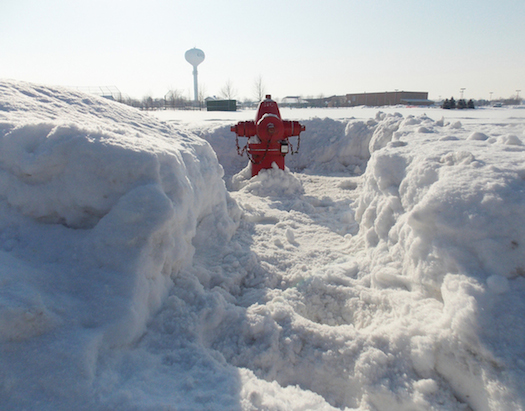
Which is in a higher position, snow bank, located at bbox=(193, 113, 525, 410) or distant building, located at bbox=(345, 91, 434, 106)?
distant building, located at bbox=(345, 91, 434, 106)

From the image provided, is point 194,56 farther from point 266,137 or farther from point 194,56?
point 266,137

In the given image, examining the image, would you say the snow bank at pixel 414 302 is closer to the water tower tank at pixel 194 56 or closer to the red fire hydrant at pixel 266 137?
the red fire hydrant at pixel 266 137

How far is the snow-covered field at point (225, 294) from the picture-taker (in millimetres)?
1154

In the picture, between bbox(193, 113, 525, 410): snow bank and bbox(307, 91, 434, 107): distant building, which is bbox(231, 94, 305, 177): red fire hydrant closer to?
bbox(193, 113, 525, 410): snow bank

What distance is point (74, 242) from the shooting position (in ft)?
5.09

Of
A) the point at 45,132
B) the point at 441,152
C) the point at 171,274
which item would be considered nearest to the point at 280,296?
the point at 171,274

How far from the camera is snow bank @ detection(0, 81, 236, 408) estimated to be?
3.50 feet

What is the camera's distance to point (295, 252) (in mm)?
2977

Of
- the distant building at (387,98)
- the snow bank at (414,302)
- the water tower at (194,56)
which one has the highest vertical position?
the water tower at (194,56)

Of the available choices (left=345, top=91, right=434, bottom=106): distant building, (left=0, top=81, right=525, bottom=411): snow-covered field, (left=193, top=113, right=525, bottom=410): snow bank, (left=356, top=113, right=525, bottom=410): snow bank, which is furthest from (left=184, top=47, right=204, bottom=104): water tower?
(left=356, top=113, right=525, bottom=410): snow bank

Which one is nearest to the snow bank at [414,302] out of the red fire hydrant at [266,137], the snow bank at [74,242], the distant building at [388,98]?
the snow bank at [74,242]

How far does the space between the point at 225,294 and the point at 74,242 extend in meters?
0.95

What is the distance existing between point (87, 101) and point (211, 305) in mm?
2104

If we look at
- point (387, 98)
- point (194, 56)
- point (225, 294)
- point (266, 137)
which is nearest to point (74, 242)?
point (225, 294)
